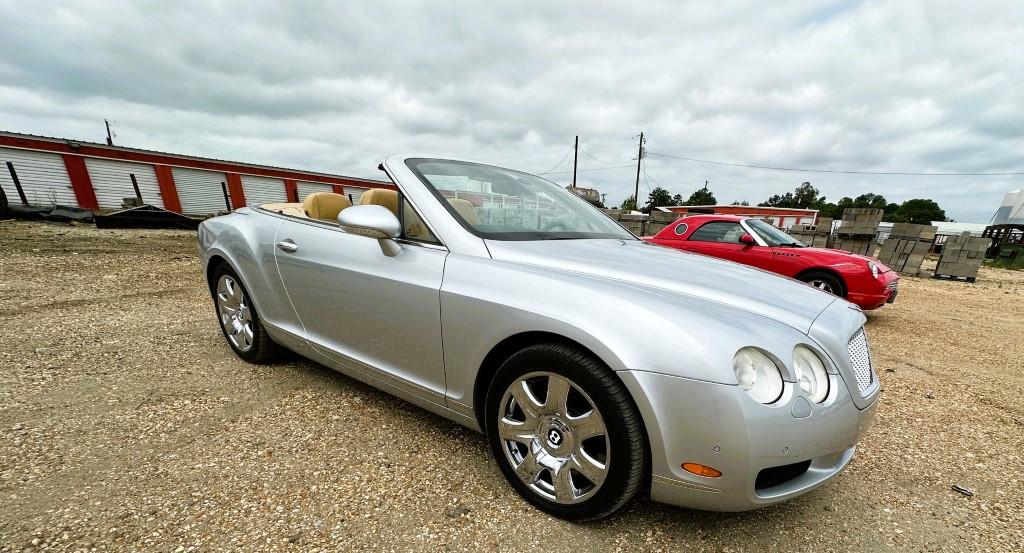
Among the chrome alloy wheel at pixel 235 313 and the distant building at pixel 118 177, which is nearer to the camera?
the chrome alloy wheel at pixel 235 313

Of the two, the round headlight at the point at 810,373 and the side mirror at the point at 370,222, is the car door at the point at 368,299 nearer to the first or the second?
the side mirror at the point at 370,222

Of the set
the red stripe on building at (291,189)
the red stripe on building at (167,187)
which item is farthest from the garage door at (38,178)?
the red stripe on building at (291,189)

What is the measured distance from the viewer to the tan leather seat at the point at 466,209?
1.94 m

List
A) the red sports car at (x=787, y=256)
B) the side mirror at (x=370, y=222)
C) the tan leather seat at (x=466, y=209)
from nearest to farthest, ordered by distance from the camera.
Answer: the side mirror at (x=370, y=222) < the tan leather seat at (x=466, y=209) < the red sports car at (x=787, y=256)

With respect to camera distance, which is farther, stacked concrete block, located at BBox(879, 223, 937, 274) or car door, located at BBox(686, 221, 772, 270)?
stacked concrete block, located at BBox(879, 223, 937, 274)

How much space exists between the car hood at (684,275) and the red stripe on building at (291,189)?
25.6 meters

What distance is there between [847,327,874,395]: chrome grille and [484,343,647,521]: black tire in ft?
2.75

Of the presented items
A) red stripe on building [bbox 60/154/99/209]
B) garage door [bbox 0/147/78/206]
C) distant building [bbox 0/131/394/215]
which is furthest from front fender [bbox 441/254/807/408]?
red stripe on building [bbox 60/154/99/209]

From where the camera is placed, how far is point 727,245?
5719mm

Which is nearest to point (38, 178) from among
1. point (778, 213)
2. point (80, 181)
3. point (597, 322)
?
point (80, 181)

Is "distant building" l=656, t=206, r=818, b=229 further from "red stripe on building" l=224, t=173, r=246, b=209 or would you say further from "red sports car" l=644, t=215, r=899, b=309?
"red sports car" l=644, t=215, r=899, b=309

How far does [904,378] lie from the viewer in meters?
3.27

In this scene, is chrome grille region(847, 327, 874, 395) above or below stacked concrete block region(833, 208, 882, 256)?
above

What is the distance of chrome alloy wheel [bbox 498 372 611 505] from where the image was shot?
4.78 feet
